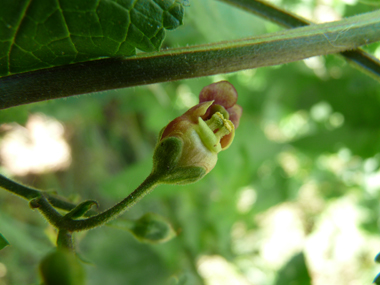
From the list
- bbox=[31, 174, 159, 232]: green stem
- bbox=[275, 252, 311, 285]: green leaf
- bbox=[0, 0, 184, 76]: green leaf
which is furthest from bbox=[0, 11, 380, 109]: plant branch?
bbox=[275, 252, 311, 285]: green leaf

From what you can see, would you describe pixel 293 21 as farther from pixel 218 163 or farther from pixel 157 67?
pixel 218 163

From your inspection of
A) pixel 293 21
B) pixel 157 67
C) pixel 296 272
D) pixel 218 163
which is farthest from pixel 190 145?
pixel 218 163

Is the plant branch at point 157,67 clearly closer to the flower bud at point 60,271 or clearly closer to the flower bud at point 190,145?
the flower bud at point 190,145

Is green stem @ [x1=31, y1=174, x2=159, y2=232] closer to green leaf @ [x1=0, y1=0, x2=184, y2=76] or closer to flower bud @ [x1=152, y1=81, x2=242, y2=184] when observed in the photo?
flower bud @ [x1=152, y1=81, x2=242, y2=184]

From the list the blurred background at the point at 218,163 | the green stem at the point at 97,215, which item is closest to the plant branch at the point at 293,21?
the blurred background at the point at 218,163

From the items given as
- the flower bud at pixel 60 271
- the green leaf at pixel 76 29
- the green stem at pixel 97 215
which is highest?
the green leaf at pixel 76 29

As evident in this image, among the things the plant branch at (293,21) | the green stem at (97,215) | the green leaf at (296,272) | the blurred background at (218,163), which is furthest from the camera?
the blurred background at (218,163)

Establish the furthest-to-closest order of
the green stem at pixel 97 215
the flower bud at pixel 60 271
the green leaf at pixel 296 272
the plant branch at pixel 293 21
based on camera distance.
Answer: the green leaf at pixel 296 272 < the plant branch at pixel 293 21 < the green stem at pixel 97 215 < the flower bud at pixel 60 271
